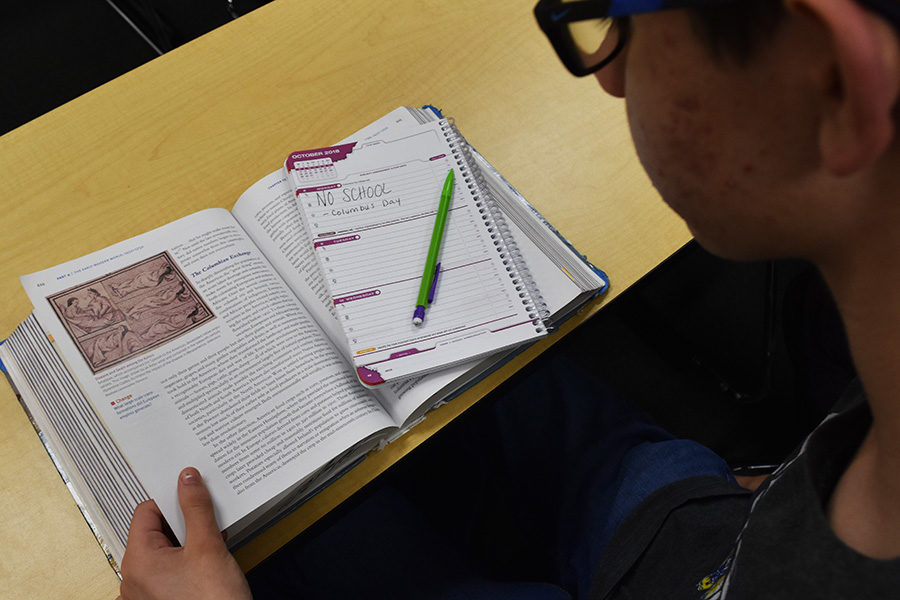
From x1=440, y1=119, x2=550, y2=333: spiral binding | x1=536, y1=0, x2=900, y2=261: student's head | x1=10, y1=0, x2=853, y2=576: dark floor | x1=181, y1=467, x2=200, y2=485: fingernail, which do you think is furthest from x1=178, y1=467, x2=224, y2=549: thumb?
x1=10, y1=0, x2=853, y2=576: dark floor

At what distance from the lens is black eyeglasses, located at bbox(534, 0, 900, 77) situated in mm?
417

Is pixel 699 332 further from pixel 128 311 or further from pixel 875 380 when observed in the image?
pixel 128 311

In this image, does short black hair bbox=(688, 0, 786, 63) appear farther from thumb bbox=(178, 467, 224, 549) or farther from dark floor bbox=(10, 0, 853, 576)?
dark floor bbox=(10, 0, 853, 576)

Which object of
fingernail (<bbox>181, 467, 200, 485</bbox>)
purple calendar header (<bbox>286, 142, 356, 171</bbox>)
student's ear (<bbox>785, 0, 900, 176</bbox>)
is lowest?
student's ear (<bbox>785, 0, 900, 176</bbox>)

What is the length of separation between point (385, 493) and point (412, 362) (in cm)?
33

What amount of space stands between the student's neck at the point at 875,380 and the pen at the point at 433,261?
1.30ft

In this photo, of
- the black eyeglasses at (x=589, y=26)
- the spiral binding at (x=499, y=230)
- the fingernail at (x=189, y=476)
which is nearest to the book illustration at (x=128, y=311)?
the fingernail at (x=189, y=476)

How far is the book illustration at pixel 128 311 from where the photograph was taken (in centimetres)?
73

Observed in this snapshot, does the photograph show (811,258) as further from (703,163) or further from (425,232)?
(425,232)

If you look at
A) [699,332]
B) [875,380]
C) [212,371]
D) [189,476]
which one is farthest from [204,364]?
[699,332]

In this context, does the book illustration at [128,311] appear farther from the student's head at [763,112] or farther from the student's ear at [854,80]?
the student's ear at [854,80]

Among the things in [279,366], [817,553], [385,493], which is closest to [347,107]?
[279,366]

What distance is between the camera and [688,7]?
385mm

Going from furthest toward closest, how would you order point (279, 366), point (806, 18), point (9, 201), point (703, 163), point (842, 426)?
point (9, 201)
point (279, 366)
point (842, 426)
point (703, 163)
point (806, 18)
